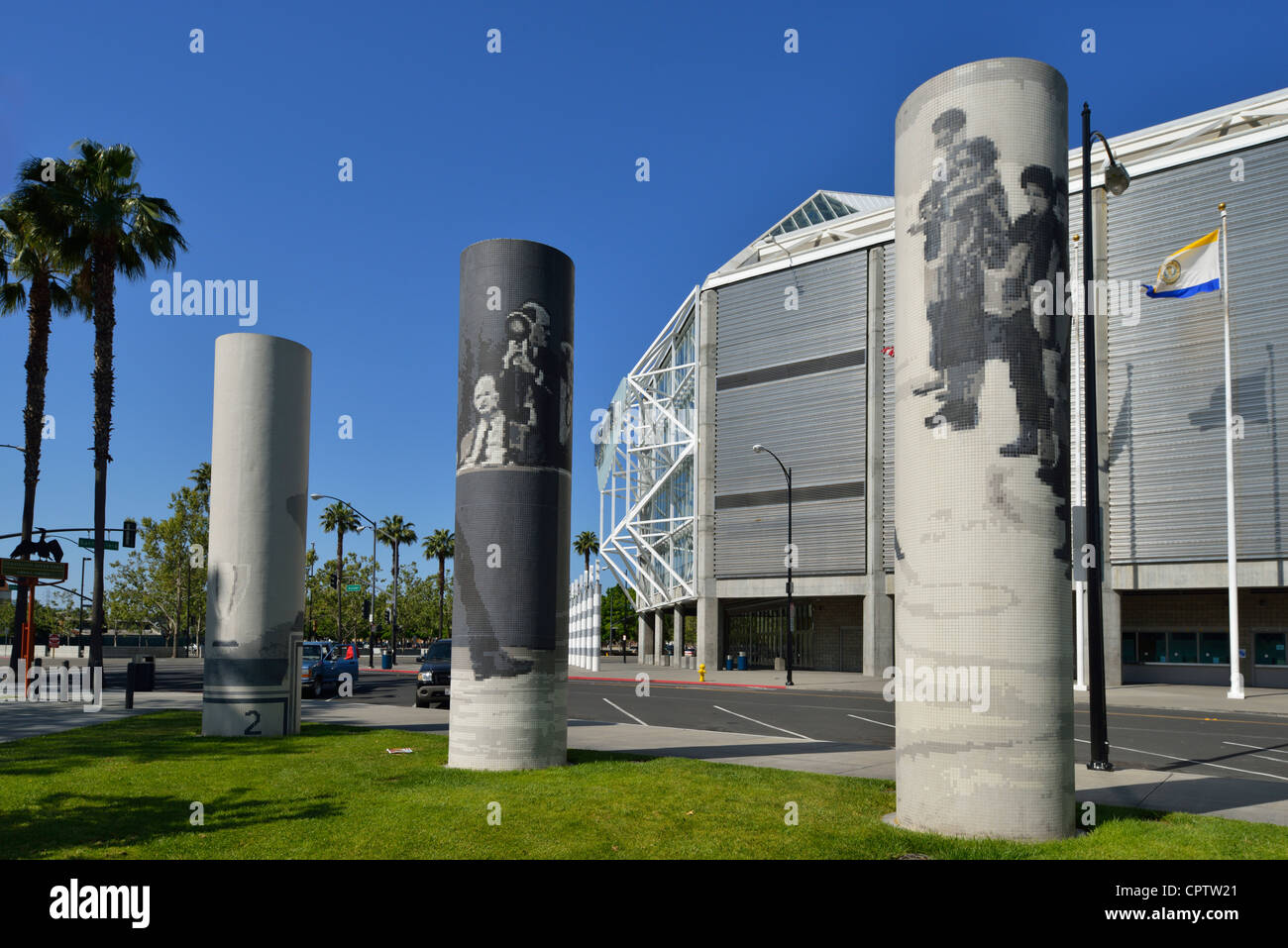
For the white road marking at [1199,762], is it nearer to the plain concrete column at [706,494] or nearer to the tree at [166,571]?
the plain concrete column at [706,494]

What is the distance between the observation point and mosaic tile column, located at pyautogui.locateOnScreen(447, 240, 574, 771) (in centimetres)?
1316

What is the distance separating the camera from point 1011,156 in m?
9.47

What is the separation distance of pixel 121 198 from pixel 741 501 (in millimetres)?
32629

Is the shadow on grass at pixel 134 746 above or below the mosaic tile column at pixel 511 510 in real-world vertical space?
below

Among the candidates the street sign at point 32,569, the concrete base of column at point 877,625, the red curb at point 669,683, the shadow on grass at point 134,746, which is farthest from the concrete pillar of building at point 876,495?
the street sign at point 32,569

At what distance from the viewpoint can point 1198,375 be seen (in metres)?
38.2

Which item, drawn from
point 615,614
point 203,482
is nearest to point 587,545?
point 615,614

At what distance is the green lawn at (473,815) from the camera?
8.24m

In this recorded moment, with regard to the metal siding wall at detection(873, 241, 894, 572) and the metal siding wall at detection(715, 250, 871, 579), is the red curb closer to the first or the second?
the metal siding wall at detection(715, 250, 871, 579)

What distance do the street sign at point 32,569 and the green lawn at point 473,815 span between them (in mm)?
12689

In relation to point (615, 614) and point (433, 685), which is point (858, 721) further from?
point (615, 614)

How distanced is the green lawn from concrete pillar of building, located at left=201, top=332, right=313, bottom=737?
2944mm

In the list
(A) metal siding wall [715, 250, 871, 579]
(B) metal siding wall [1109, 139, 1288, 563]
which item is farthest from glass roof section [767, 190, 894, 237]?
(B) metal siding wall [1109, 139, 1288, 563]

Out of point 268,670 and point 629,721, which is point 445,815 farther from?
point 629,721
